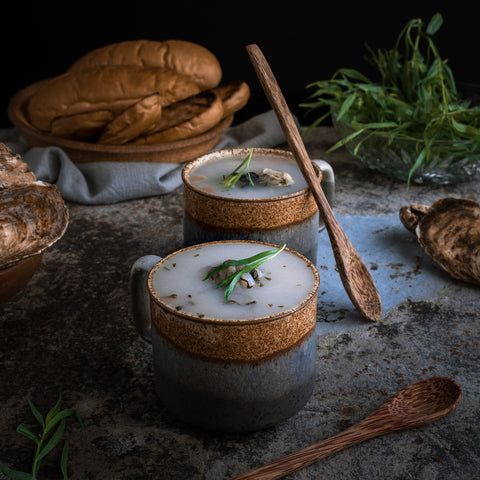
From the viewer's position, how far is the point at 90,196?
3.84ft

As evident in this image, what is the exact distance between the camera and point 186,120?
1.25 metres

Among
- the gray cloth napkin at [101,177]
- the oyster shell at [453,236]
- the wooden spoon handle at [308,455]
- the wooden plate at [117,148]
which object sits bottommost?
the gray cloth napkin at [101,177]

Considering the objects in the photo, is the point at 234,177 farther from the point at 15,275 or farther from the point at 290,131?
the point at 15,275

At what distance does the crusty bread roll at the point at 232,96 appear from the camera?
4.38 feet

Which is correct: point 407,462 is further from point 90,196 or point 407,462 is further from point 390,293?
point 90,196

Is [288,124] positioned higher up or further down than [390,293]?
higher up

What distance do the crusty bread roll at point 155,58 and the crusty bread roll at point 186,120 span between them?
0.14 meters

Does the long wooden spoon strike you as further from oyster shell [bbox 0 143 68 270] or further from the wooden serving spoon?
oyster shell [bbox 0 143 68 270]

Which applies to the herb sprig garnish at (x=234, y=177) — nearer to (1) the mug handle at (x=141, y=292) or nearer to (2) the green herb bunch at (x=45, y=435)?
(1) the mug handle at (x=141, y=292)

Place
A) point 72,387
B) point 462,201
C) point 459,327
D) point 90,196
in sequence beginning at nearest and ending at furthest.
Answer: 1. point 72,387
2. point 459,327
3. point 462,201
4. point 90,196

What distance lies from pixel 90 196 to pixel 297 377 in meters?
0.67

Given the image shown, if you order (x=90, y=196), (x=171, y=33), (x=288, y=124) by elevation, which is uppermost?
(x=288, y=124)

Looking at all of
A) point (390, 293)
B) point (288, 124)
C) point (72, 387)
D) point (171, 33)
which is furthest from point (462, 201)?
point (171, 33)

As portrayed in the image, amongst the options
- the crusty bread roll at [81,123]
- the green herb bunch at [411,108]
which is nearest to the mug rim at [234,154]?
the green herb bunch at [411,108]
